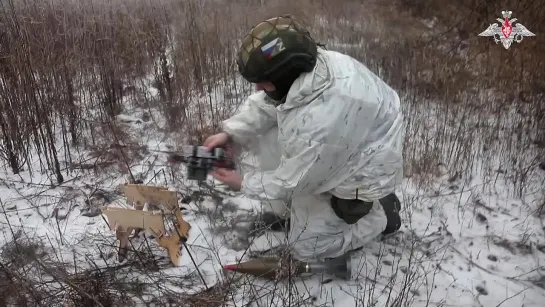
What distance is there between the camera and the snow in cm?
191

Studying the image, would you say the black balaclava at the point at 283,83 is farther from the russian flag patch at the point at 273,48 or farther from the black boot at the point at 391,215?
the black boot at the point at 391,215

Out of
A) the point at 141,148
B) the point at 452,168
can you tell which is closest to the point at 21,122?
the point at 141,148

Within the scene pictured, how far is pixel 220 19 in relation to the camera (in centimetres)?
445

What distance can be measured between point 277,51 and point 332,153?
1.45ft

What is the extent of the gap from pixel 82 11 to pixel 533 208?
372 cm

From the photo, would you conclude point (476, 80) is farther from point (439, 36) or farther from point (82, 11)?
point (82, 11)

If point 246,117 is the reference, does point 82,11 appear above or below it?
above

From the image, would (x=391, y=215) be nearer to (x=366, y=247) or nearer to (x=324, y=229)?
(x=366, y=247)

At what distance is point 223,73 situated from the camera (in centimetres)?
384

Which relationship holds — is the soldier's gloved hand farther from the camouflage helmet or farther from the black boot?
the black boot

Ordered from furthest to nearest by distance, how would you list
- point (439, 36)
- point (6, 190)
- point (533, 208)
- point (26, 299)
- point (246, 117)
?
1. point (439, 36)
2. point (6, 190)
3. point (533, 208)
4. point (246, 117)
5. point (26, 299)

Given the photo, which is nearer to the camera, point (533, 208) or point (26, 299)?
point (26, 299)

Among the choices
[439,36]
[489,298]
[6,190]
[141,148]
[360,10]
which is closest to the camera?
[489,298]

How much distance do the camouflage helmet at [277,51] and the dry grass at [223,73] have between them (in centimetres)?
128
